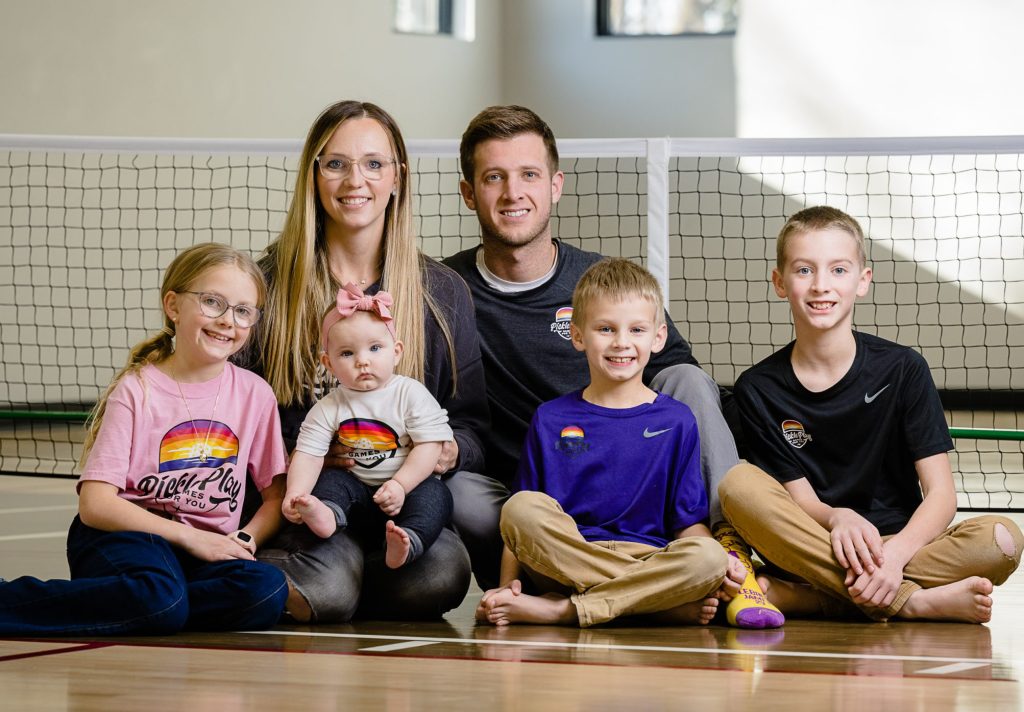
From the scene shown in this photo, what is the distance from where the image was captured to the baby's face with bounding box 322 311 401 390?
2436 mm

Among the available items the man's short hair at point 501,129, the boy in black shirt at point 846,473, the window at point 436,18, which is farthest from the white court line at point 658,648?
the window at point 436,18

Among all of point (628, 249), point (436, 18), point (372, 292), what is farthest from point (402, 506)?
point (436, 18)

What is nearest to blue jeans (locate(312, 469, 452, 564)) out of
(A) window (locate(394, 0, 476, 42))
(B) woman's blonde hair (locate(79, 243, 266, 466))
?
(B) woman's blonde hair (locate(79, 243, 266, 466))

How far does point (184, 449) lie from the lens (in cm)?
233

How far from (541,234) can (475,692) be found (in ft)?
4.60

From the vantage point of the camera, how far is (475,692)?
5.47 ft

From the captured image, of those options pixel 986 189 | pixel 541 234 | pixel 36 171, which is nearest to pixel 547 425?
pixel 541 234

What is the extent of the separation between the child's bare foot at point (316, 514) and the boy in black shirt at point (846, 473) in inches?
29.4

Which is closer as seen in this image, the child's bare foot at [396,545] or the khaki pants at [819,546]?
the child's bare foot at [396,545]

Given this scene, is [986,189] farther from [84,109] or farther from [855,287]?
[855,287]

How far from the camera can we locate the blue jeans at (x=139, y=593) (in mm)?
2115

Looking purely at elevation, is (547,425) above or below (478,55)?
below

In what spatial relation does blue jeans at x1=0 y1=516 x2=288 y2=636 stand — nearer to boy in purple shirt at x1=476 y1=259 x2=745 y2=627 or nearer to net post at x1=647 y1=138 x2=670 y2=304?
boy in purple shirt at x1=476 y1=259 x2=745 y2=627

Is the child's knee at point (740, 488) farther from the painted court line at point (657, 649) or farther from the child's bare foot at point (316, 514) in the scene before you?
the child's bare foot at point (316, 514)
